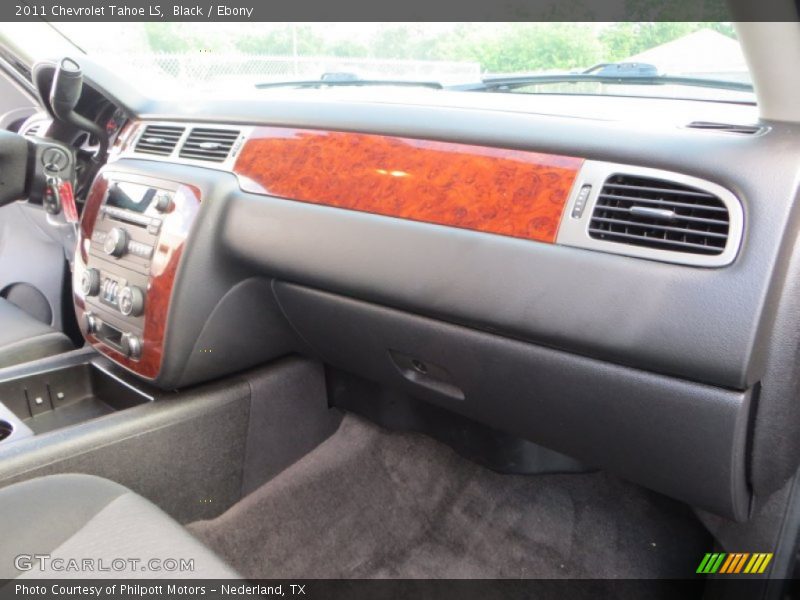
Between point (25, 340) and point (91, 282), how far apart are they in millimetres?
360

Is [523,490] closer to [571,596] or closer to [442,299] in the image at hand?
[571,596]

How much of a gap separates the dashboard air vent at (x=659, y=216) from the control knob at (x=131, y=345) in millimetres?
1059

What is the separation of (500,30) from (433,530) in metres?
1.18

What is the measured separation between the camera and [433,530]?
1.71 meters

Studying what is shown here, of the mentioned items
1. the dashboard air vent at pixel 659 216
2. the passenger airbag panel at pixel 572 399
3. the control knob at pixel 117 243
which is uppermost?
the dashboard air vent at pixel 659 216

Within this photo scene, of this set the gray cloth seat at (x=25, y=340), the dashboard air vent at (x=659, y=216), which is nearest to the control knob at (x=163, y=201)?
the gray cloth seat at (x=25, y=340)

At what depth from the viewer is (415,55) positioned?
170cm

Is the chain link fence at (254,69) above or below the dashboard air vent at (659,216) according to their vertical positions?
above

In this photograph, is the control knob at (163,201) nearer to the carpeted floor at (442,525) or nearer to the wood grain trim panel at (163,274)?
the wood grain trim panel at (163,274)

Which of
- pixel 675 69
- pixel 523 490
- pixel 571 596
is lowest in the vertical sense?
pixel 571 596

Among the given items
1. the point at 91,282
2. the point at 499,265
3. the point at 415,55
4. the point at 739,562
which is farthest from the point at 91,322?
the point at 739,562

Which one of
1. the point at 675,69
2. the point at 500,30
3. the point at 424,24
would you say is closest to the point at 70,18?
the point at 424,24

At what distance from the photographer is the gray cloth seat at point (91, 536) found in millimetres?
866

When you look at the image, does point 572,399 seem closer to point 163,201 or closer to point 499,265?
point 499,265
